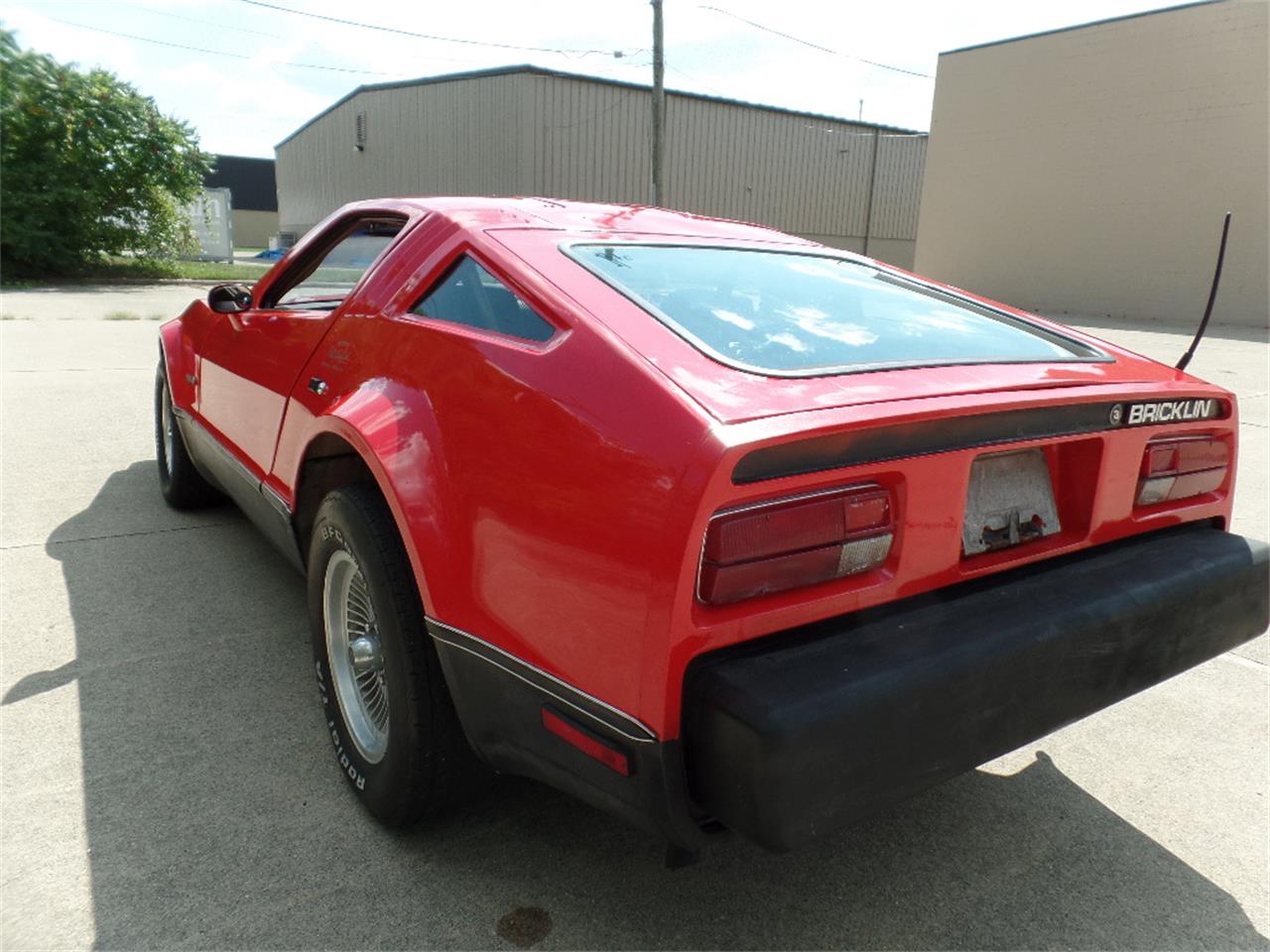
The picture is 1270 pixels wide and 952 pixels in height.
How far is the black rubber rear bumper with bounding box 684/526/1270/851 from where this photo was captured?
57.5 inches

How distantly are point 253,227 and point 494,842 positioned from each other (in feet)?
214

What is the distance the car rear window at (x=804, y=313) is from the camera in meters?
1.90

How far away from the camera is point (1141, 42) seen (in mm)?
19344

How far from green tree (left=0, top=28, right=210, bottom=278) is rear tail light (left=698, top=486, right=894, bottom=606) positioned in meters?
24.1

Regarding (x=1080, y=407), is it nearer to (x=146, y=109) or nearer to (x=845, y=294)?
(x=845, y=294)

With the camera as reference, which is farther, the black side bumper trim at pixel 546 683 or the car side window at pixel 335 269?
the car side window at pixel 335 269

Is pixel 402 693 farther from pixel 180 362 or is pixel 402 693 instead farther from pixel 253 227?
pixel 253 227

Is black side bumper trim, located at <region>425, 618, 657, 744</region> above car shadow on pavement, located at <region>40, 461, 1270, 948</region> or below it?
above

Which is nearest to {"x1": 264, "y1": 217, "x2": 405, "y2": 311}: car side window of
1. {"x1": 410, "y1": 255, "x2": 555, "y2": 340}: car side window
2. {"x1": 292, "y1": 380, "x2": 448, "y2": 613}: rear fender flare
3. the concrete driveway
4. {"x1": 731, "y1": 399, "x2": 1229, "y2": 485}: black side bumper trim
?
{"x1": 410, "y1": 255, "x2": 555, "y2": 340}: car side window

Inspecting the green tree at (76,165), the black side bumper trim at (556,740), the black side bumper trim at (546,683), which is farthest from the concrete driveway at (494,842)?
the green tree at (76,165)

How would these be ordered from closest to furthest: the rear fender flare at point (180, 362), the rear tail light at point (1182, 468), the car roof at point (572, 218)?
the rear tail light at point (1182, 468) < the car roof at point (572, 218) < the rear fender flare at point (180, 362)

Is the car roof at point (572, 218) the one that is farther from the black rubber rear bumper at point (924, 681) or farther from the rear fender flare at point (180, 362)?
the rear fender flare at point (180, 362)

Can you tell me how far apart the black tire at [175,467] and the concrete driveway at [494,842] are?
119cm

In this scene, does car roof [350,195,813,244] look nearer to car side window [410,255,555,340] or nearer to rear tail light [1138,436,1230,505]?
car side window [410,255,555,340]
